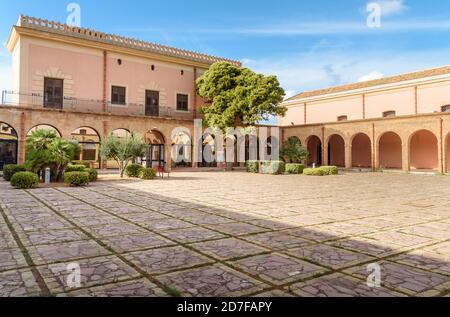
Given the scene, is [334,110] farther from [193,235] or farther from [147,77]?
[193,235]

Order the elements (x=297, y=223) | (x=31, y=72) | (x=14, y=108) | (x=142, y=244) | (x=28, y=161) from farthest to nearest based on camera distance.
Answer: (x=31, y=72), (x=14, y=108), (x=28, y=161), (x=297, y=223), (x=142, y=244)

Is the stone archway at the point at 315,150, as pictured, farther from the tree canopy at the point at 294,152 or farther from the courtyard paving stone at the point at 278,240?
the courtyard paving stone at the point at 278,240

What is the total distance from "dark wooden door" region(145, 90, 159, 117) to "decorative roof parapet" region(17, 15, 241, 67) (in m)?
3.33

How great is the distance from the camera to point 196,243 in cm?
491

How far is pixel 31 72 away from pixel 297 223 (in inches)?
887

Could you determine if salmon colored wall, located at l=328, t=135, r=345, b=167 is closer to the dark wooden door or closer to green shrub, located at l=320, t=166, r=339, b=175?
green shrub, located at l=320, t=166, r=339, b=175

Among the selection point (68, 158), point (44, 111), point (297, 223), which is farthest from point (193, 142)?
point (297, 223)

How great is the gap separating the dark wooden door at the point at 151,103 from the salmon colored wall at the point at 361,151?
1861cm

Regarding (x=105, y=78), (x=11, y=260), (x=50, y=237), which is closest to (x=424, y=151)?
(x=105, y=78)

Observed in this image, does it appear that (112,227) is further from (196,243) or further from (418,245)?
(418,245)

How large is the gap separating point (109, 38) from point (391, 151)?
25.2 meters

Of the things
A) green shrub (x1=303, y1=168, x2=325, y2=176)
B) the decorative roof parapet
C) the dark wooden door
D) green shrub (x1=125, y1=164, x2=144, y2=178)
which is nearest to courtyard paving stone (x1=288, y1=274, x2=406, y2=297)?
green shrub (x1=125, y1=164, x2=144, y2=178)

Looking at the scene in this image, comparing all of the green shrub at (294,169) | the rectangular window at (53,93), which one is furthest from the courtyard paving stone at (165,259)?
the rectangular window at (53,93)

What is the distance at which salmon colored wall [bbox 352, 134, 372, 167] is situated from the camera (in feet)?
103
